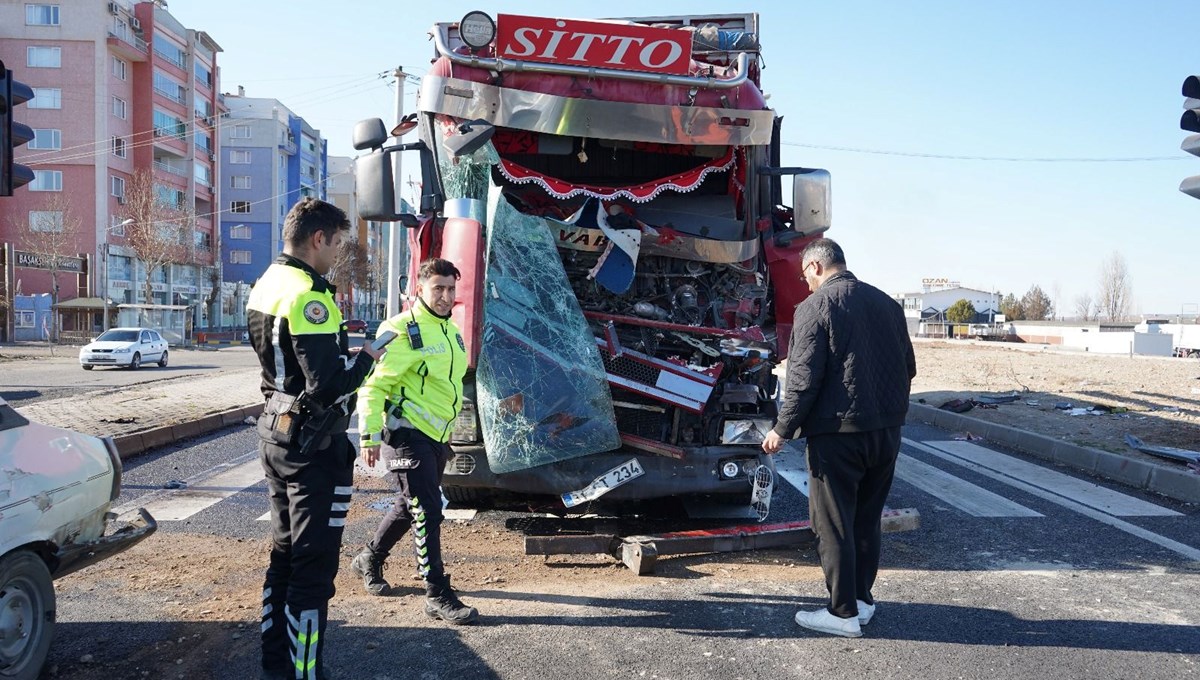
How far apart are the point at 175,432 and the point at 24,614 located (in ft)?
25.4

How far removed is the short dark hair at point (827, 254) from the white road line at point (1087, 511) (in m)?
3.42

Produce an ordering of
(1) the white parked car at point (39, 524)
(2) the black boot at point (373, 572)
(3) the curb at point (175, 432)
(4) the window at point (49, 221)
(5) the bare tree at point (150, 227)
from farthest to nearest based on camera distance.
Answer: (5) the bare tree at point (150, 227)
(4) the window at point (49, 221)
(3) the curb at point (175, 432)
(2) the black boot at point (373, 572)
(1) the white parked car at point (39, 524)

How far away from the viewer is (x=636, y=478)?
5500mm

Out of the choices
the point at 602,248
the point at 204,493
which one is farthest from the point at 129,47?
the point at 602,248

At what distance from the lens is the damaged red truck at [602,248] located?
Result: 5.23m

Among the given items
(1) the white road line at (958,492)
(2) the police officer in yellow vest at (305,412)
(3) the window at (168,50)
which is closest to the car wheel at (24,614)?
(2) the police officer in yellow vest at (305,412)

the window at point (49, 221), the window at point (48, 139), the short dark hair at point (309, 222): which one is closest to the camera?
the short dark hair at point (309, 222)

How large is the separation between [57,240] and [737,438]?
46319 mm

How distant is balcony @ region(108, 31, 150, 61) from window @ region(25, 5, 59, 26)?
2.90 metres

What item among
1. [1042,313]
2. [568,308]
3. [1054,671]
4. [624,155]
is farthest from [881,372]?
[1042,313]

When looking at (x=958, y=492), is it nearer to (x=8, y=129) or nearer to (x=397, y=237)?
(x=8, y=129)

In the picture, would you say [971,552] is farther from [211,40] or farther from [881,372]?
[211,40]

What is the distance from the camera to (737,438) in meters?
5.54

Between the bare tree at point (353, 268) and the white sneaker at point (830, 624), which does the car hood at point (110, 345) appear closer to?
the white sneaker at point (830, 624)
